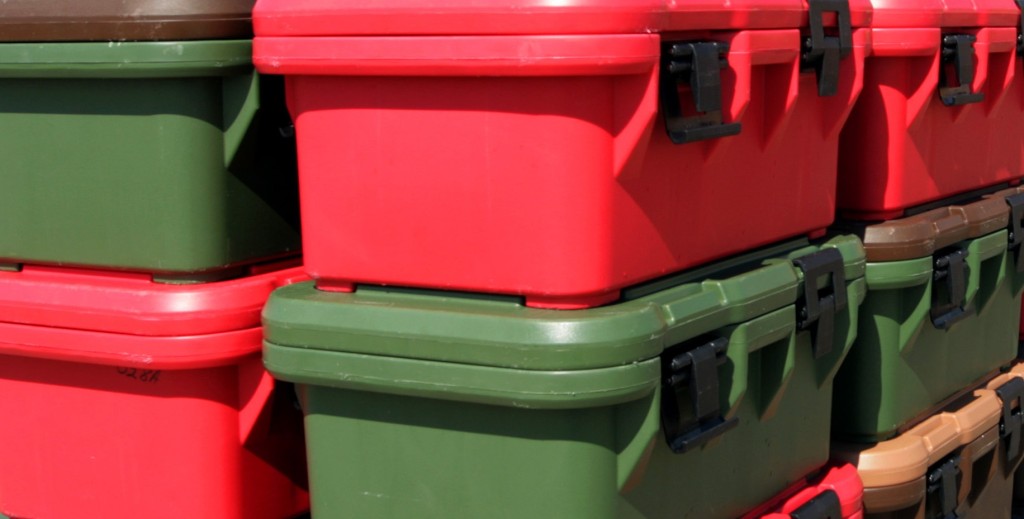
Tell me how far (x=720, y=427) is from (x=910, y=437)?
100 centimetres

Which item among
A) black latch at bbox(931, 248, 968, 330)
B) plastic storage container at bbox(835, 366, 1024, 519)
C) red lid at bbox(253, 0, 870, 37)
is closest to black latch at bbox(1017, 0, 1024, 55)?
black latch at bbox(931, 248, 968, 330)

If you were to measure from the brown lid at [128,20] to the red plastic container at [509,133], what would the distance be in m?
0.10

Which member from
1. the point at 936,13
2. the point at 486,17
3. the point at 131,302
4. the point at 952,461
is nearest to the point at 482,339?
the point at 486,17

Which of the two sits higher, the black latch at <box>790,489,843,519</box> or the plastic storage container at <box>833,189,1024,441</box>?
the plastic storage container at <box>833,189,1024,441</box>

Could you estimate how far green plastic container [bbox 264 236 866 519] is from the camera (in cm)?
228

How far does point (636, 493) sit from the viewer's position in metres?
2.47

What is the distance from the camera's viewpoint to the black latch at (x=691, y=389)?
2459mm

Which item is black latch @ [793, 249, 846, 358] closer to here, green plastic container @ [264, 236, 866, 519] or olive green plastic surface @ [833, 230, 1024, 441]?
green plastic container @ [264, 236, 866, 519]

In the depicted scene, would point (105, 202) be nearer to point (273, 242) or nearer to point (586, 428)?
point (273, 242)

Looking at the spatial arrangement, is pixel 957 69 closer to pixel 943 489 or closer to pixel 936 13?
pixel 936 13

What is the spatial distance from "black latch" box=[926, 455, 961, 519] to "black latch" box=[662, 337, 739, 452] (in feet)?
3.61

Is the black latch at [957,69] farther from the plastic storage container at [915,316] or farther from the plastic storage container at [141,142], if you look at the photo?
the plastic storage container at [141,142]

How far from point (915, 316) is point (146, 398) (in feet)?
5.77

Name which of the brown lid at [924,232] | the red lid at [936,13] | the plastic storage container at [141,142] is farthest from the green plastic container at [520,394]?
the red lid at [936,13]
